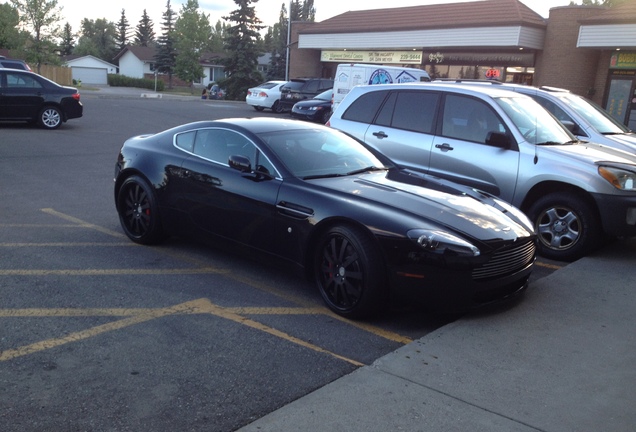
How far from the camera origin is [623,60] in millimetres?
23250

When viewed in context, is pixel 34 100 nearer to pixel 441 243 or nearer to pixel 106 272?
pixel 106 272

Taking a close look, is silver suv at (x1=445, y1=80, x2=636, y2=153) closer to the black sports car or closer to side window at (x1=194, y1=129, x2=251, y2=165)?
the black sports car

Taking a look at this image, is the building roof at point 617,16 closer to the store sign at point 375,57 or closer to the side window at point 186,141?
the store sign at point 375,57

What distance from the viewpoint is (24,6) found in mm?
51594

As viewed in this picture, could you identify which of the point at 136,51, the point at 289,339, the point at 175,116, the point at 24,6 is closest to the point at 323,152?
the point at 289,339

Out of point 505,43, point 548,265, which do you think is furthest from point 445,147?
point 505,43

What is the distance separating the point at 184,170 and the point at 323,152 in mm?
1441

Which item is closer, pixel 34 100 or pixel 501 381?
pixel 501 381

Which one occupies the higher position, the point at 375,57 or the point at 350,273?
the point at 375,57

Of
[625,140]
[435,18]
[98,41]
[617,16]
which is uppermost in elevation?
[98,41]

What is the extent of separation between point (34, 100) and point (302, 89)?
13.2 m

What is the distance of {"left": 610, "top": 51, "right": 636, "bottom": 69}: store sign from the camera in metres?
22.9

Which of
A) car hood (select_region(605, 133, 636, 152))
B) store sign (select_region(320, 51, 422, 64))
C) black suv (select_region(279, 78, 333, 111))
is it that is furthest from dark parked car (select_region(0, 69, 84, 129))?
store sign (select_region(320, 51, 422, 64))

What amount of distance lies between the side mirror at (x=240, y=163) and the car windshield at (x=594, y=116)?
20.2 feet
